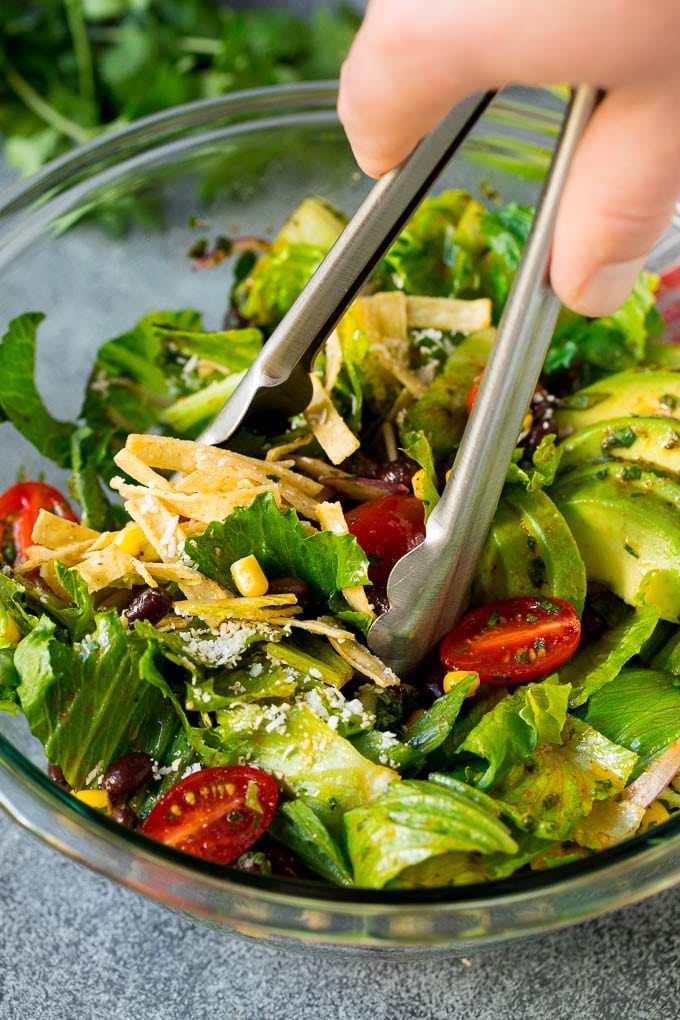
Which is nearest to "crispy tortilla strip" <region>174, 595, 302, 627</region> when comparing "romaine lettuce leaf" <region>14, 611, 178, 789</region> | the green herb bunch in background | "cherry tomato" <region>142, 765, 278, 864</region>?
"romaine lettuce leaf" <region>14, 611, 178, 789</region>

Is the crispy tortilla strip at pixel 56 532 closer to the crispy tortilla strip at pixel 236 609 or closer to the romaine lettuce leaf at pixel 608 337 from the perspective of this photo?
the crispy tortilla strip at pixel 236 609

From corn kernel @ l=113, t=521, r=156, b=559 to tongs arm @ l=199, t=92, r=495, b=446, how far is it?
0.26 m

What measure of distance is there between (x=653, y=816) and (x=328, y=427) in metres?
0.99

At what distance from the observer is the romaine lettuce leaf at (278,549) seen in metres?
1.85

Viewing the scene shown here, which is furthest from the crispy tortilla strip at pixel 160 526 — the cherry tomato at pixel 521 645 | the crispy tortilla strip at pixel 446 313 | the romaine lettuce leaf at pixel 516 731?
the crispy tortilla strip at pixel 446 313

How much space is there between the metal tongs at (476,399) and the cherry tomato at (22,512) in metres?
0.43

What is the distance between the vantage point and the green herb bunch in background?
3.47m

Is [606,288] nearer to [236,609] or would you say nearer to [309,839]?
[236,609]

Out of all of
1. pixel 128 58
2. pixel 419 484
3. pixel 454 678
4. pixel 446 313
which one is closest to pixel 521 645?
pixel 454 678

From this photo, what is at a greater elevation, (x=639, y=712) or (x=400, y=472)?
(x=400, y=472)

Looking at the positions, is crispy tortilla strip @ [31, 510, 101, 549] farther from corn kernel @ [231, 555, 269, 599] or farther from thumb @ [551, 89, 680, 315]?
thumb @ [551, 89, 680, 315]

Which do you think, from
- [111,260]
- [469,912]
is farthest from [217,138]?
[469,912]

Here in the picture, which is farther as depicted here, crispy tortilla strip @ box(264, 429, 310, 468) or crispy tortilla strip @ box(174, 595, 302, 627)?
crispy tortilla strip @ box(264, 429, 310, 468)

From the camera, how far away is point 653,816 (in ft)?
5.94
